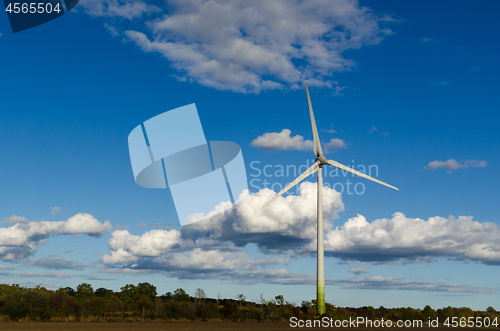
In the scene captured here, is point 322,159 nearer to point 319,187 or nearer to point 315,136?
point 315,136

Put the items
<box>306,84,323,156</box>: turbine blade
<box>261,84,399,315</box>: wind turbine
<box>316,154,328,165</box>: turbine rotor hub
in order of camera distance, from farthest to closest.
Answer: <box>306,84,323,156</box>: turbine blade → <box>316,154,328,165</box>: turbine rotor hub → <box>261,84,399,315</box>: wind turbine

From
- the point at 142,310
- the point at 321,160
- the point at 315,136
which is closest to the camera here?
the point at 321,160

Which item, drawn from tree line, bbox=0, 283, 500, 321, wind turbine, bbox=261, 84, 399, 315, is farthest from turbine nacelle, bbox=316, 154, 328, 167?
tree line, bbox=0, 283, 500, 321

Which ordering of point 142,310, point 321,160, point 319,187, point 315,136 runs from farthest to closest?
point 142,310 → point 315,136 → point 321,160 → point 319,187

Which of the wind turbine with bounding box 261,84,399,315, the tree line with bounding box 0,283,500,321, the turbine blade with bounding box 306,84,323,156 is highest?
the turbine blade with bounding box 306,84,323,156

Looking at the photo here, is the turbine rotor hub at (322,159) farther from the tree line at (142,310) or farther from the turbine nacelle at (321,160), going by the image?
the tree line at (142,310)

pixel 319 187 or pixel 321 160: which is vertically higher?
pixel 321 160

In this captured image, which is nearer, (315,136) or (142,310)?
(315,136)

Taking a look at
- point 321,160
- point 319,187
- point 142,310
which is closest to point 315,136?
point 321,160

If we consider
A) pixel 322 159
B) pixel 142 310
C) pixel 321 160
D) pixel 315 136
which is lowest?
pixel 142 310

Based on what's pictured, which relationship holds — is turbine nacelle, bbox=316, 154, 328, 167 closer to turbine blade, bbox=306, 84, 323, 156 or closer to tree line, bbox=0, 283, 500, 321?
turbine blade, bbox=306, 84, 323, 156

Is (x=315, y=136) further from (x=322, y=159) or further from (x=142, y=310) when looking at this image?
(x=142, y=310)

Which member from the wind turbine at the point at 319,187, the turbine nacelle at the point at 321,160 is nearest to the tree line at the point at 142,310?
the wind turbine at the point at 319,187

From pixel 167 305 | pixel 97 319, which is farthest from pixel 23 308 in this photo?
pixel 167 305
